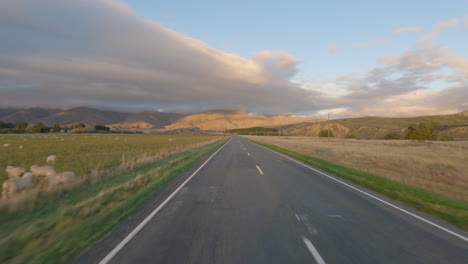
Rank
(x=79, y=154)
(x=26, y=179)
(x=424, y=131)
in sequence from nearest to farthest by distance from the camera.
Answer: (x=26, y=179)
(x=79, y=154)
(x=424, y=131)

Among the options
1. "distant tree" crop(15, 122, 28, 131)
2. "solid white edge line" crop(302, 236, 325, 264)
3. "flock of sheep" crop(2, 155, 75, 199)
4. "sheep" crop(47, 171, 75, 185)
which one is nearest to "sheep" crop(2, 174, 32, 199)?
"flock of sheep" crop(2, 155, 75, 199)

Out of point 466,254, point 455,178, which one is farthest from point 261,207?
point 455,178

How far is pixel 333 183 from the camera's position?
10266mm

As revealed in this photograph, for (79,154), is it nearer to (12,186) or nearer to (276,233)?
(12,186)

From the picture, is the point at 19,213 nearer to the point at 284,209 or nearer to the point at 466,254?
the point at 284,209

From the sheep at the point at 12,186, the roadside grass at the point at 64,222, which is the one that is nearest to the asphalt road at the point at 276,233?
the roadside grass at the point at 64,222

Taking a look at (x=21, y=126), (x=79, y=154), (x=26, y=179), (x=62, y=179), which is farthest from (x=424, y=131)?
(x=21, y=126)

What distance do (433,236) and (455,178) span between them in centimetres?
1487

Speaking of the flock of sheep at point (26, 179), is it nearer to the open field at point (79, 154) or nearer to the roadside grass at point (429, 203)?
the open field at point (79, 154)

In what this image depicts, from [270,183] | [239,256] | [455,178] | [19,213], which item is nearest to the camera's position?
[239,256]

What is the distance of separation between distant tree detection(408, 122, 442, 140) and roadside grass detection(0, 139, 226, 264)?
87.2m

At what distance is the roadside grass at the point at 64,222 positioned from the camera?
4043mm

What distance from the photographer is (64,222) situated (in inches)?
211

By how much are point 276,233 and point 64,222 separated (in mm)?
4961
